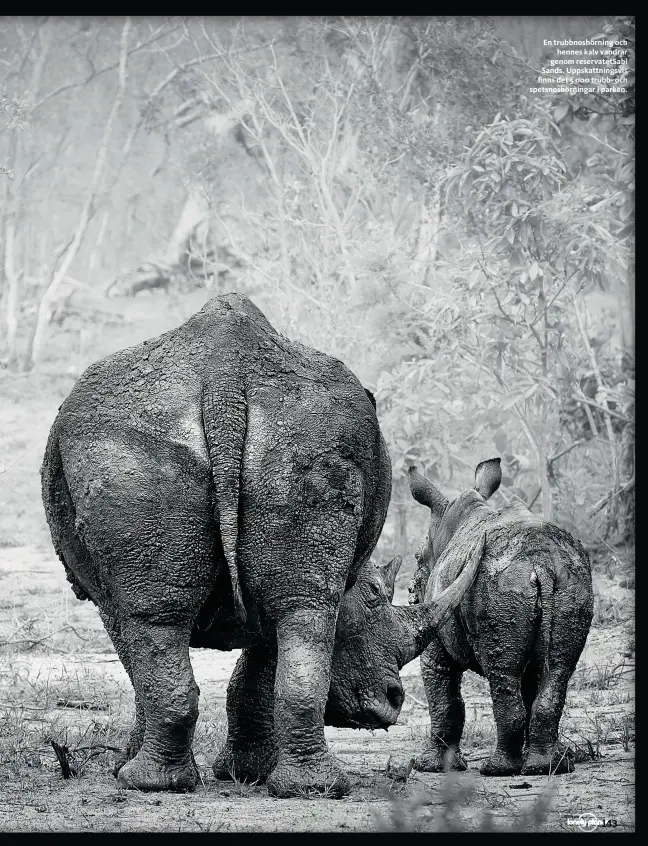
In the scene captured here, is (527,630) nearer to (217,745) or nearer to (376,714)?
(376,714)

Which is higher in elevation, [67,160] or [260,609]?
[67,160]

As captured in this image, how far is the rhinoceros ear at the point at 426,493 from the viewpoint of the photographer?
22.9 feet

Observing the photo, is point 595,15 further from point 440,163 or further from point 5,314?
point 5,314

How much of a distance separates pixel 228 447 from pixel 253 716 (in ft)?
4.98

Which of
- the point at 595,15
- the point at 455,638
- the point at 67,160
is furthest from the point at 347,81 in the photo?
the point at 455,638

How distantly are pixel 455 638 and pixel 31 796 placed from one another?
2341mm

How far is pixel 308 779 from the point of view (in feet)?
16.1

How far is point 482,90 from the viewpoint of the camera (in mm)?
14250

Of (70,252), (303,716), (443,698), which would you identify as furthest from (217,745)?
(70,252)

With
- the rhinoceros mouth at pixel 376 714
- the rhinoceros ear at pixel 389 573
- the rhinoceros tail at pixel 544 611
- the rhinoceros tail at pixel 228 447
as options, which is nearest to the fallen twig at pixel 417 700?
the rhinoceros tail at pixel 544 611

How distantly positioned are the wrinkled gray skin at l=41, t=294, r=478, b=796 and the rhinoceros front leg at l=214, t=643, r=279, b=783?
513 millimetres

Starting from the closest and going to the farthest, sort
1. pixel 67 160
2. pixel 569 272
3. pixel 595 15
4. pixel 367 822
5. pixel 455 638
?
pixel 367 822
pixel 455 638
pixel 595 15
pixel 569 272
pixel 67 160

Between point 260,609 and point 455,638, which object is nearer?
point 260,609

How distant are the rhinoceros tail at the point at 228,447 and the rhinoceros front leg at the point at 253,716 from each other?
0.76 meters
